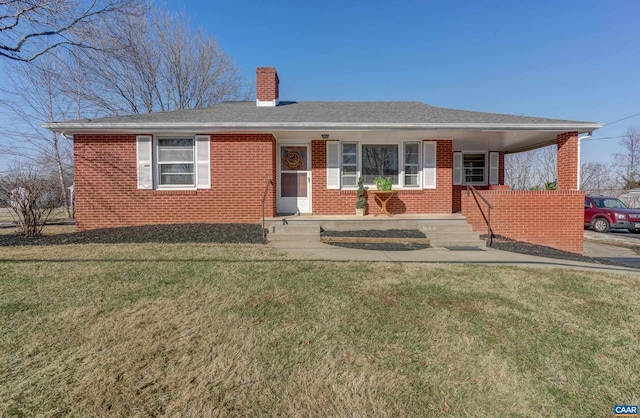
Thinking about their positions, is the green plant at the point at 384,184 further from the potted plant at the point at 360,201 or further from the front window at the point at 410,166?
the front window at the point at 410,166

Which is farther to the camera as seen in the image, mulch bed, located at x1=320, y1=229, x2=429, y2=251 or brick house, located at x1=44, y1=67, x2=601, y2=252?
brick house, located at x1=44, y1=67, x2=601, y2=252

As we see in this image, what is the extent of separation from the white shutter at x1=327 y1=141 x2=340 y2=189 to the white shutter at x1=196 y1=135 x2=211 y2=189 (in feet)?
12.4

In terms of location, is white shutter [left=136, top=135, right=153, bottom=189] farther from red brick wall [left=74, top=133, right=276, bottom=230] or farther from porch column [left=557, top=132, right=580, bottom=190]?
porch column [left=557, top=132, right=580, bottom=190]

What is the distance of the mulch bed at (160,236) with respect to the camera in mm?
7352

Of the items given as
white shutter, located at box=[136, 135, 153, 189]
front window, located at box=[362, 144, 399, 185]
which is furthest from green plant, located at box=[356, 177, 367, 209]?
white shutter, located at box=[136, 135, 153, 189]

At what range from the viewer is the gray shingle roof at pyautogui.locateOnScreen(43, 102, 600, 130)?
852cm

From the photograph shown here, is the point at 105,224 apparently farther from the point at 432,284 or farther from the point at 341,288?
the point at 432,284

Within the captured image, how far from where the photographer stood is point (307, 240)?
25.9 feet

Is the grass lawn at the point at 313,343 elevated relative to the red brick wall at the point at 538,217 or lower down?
lower down

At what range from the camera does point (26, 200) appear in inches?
323

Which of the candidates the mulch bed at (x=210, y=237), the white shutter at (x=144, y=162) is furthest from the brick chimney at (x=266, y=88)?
the mulch bed at (x=210, y=237)

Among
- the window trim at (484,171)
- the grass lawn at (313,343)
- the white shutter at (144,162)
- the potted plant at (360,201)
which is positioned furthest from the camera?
the window trim at (484,171)

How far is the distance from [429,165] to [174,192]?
8.20 m

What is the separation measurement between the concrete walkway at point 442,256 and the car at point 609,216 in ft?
31.3
